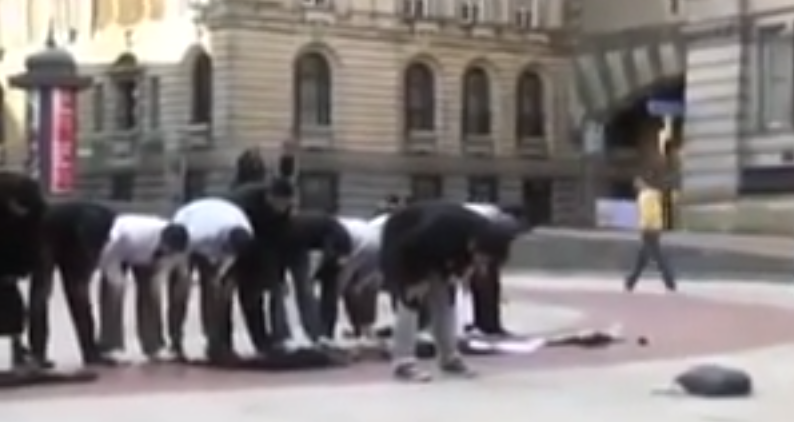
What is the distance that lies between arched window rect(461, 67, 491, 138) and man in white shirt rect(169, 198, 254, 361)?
55504 mm

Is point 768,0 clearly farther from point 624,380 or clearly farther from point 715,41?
point 624,380

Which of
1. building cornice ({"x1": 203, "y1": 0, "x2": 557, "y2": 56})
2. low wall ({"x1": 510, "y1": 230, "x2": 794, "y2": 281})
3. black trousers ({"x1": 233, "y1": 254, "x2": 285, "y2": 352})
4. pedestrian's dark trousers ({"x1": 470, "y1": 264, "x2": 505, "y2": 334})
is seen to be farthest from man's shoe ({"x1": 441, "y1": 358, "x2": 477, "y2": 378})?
building cornice ({"x1": 203, "y1": 0, "x2": 557, "y2": 56})

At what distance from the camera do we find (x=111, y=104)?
74375mm

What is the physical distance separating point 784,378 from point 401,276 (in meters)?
3.36

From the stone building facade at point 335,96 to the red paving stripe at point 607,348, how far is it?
36249 mm

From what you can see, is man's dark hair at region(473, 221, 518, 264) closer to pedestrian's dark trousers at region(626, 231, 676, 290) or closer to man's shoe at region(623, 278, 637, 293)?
man's shoe at region(623, 278, 637, 293)

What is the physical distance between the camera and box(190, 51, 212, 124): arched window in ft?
227

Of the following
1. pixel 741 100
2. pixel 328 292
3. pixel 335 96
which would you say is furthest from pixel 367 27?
pixel 328 292

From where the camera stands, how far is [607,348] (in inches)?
806

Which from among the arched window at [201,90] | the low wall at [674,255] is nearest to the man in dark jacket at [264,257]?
the low wall at [674,255]

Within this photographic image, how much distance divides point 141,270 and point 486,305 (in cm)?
452

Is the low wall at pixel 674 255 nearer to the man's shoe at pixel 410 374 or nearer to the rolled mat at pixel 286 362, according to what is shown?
the rolled mat at pixel 286 362

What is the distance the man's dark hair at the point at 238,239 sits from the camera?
675 inches

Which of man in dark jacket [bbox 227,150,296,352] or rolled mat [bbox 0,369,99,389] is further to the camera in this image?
man in dark jacket [bbox 227,150,296,352]
